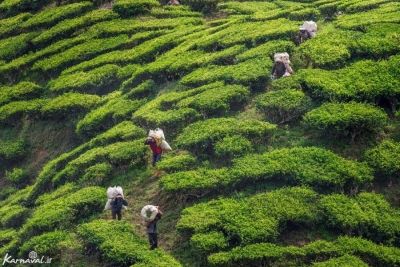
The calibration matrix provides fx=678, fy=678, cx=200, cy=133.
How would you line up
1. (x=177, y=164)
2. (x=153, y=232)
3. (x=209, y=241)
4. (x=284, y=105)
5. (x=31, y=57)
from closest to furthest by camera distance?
(x=209, y=241)
(x=153, y=232)
(x=177, y=164)
(x=284, y=105)
(x=31, y=57)

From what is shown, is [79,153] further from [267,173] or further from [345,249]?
[345,249]

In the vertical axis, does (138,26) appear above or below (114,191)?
above

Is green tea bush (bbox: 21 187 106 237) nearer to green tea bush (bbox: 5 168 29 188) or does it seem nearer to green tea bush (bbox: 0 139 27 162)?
green tea bush (bbox: 5 168 29 188)

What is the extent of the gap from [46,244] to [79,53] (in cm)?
1323

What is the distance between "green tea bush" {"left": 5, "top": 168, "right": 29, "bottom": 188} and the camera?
80.8 feet

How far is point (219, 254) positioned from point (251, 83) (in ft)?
27.3

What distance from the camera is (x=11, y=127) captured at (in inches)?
1096

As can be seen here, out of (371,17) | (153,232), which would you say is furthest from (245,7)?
(153,232)

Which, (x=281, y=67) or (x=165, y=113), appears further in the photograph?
(x=281, y=67)

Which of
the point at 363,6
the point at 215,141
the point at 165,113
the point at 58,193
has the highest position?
the point at 363,6

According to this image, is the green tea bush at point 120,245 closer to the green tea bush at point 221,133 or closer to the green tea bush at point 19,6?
the green tea bush at point 221,133

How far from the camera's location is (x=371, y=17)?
2591 cm

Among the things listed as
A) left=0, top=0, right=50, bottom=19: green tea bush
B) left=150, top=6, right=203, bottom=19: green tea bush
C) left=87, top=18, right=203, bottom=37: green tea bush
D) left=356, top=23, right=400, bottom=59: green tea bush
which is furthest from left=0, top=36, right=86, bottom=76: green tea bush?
left=356, top=23, right=400, bottom=59: green tea bush

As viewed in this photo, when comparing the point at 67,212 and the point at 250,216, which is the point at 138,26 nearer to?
the point at 67,212
